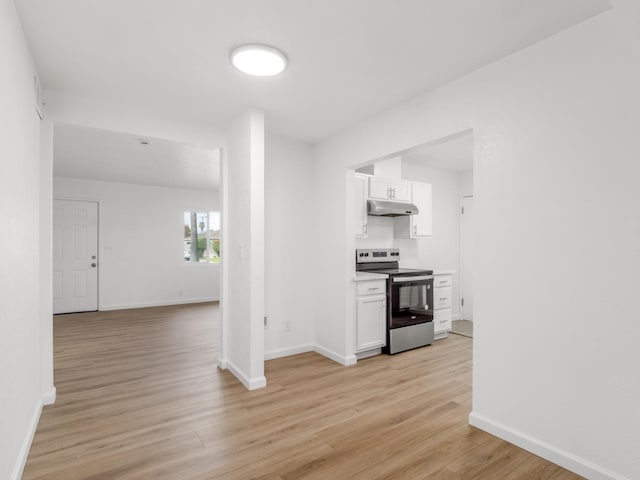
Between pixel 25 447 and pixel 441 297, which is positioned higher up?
pixel 441 297

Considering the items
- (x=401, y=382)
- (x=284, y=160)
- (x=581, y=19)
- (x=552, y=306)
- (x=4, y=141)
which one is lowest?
(x=401, y=382)

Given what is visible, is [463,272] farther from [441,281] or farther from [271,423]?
[271,423]

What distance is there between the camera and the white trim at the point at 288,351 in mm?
3760

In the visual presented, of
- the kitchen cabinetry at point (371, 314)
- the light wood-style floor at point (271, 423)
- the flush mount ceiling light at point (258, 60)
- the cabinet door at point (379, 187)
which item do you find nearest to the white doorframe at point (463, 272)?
the light wood-style floor at point (271, 423)

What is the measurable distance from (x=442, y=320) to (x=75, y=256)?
6.64 m

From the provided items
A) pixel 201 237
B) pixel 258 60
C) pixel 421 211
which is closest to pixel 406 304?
pixel 421 211

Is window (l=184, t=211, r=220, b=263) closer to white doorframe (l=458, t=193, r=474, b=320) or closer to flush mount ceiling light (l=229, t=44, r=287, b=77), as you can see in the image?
white doorframe (l=458, t=193, r=474, b=320)

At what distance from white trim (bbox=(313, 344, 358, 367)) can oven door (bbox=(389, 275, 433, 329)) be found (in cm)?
59

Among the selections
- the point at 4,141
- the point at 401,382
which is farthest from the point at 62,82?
the point at 401,382

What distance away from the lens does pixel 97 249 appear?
6.72 metres

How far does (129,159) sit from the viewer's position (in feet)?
16.8

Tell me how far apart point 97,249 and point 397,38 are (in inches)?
271

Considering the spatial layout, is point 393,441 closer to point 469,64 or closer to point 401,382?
point 401,382

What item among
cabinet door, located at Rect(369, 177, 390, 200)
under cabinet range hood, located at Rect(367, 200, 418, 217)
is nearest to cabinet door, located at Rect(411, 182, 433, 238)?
under cabinet range hood, located at Rect(367, 200, 418, 217)
